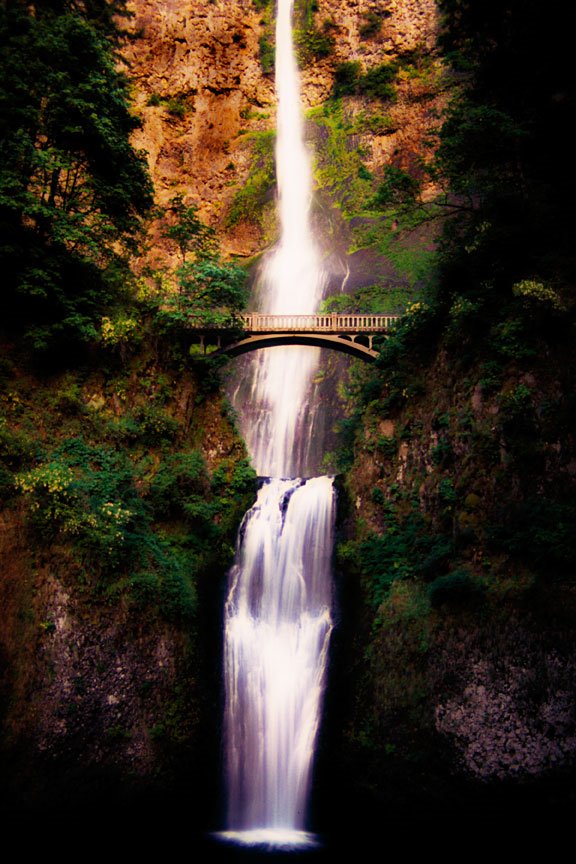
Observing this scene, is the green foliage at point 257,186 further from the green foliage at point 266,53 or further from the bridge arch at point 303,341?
the bridge arch at point 303,341

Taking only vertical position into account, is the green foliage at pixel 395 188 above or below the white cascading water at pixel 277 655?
above

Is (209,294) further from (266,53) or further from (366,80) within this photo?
(266,53)

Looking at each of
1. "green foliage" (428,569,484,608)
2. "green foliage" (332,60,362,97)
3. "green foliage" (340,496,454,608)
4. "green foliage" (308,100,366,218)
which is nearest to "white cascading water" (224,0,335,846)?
"green foliage" (340,496,454,608)

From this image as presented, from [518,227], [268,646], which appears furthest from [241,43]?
[268,646]

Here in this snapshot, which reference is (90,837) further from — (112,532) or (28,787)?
(112,532)

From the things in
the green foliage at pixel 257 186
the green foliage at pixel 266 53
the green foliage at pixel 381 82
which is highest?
the green foliage at pixel 266 53

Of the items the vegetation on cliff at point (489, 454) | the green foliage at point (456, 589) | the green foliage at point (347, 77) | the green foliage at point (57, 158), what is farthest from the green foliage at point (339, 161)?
the green foliage at point (456, 589)

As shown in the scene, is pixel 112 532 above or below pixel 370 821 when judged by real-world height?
above

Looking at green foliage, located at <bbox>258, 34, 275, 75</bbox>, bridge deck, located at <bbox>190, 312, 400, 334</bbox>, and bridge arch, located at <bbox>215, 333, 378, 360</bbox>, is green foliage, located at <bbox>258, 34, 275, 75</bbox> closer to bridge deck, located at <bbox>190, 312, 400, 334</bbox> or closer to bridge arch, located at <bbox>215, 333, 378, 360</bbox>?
bridge deck, located at <bbox>190, 312, 400, 334</bbox>

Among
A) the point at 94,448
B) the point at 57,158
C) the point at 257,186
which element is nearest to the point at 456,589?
the point at 94,448

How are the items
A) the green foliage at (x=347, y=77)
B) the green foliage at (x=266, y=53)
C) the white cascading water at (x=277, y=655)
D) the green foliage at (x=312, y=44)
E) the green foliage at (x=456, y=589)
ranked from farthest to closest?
1. the green foliage at (x=266, y=53)
2. the green foliage at (x=312, y=44)
3. the green foliage at (x=347, y=77)
4. the white cascading water at (x=277, y=655)
5. the green foliage at (x=456, y=589)

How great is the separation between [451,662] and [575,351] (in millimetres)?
7239

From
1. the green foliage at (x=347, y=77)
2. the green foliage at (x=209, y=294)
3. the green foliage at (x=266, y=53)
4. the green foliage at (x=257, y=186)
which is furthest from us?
the green foliage at (x=266, y=53)

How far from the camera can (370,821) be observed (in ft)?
43.4
